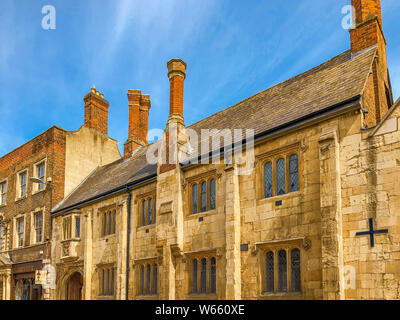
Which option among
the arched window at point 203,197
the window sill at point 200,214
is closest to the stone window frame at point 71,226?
the window sill at point 200,214

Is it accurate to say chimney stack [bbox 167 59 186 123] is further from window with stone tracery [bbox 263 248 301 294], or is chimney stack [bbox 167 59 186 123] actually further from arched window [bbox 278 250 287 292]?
arched window [bbox 278 250 287 292]

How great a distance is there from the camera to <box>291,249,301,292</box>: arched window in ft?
41.1

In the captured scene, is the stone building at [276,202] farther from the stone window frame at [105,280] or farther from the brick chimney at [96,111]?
the brick chimney at [96,111]

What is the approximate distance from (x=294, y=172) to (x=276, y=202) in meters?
1.03

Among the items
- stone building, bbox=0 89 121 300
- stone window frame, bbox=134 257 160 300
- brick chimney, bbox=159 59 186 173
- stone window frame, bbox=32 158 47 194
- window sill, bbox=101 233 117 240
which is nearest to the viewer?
brick chimney, bbox=159 59 186 173

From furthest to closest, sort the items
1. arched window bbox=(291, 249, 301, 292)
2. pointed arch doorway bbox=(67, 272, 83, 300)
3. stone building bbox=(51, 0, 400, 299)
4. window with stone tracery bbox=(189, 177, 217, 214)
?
pointed arch doorway bbox=(67, 272, 83, 300), window with stone tracery bbox=(189, 177, 217, 214), arched window bbox=(291, 249, 301, 292), stone building bbox=(51, 0, 400, 299)

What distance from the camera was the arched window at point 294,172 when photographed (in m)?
13.1

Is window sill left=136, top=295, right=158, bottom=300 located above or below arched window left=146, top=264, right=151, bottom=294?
below

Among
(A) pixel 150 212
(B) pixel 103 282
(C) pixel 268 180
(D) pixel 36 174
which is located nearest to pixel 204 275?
(C) pixel 268 180

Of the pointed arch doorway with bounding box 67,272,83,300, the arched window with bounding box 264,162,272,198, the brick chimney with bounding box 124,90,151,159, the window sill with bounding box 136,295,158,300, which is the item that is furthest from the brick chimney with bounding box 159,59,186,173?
the pointed arch doorway with bounding box 67,272,83,300

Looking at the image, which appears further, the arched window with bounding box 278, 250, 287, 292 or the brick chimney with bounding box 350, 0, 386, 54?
the brick chimney with bounding box 350, 0, 386, 54

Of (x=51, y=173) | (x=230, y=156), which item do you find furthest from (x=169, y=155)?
(x=51, y=173)

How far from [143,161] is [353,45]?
38.4 feet

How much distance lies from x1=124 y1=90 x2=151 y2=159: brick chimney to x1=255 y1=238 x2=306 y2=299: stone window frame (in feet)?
46.9
